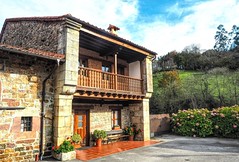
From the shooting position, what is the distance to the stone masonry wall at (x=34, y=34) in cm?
874

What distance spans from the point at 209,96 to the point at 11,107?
57.5 ft

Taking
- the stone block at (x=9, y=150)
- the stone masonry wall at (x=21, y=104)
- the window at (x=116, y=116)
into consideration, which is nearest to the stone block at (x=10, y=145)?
the stone masonry wall at (x=21, y=104)

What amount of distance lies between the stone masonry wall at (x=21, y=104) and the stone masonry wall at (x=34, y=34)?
1475mm

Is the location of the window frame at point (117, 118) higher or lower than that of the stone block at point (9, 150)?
higher

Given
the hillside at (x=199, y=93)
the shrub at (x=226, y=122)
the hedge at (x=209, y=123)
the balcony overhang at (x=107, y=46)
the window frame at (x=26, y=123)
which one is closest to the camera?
the window frame at (x=26, y=123)

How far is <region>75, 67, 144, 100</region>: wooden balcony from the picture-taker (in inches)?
345

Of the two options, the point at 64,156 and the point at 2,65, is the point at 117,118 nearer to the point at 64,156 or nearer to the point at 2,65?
the point at 64,156

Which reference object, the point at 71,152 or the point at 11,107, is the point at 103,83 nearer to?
the point at 71,152

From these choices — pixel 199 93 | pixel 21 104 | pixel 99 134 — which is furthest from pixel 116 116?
pixel 199 93

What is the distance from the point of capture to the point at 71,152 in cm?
751

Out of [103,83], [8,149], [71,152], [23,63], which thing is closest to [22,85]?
[23,63]

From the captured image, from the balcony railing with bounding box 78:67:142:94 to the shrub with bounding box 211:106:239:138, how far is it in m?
6.44

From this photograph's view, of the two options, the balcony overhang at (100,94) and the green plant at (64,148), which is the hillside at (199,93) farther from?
the green plant at (64,148)

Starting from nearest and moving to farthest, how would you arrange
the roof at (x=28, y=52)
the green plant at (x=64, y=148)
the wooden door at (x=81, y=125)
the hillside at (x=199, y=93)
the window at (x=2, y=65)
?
the roof at (x=28, y=52) < the window at (x=2, y=65) < the green plant at (x=64, y=148) < the wooden door at (x=81, y=125) < the hillside at (x=199, y=93)
